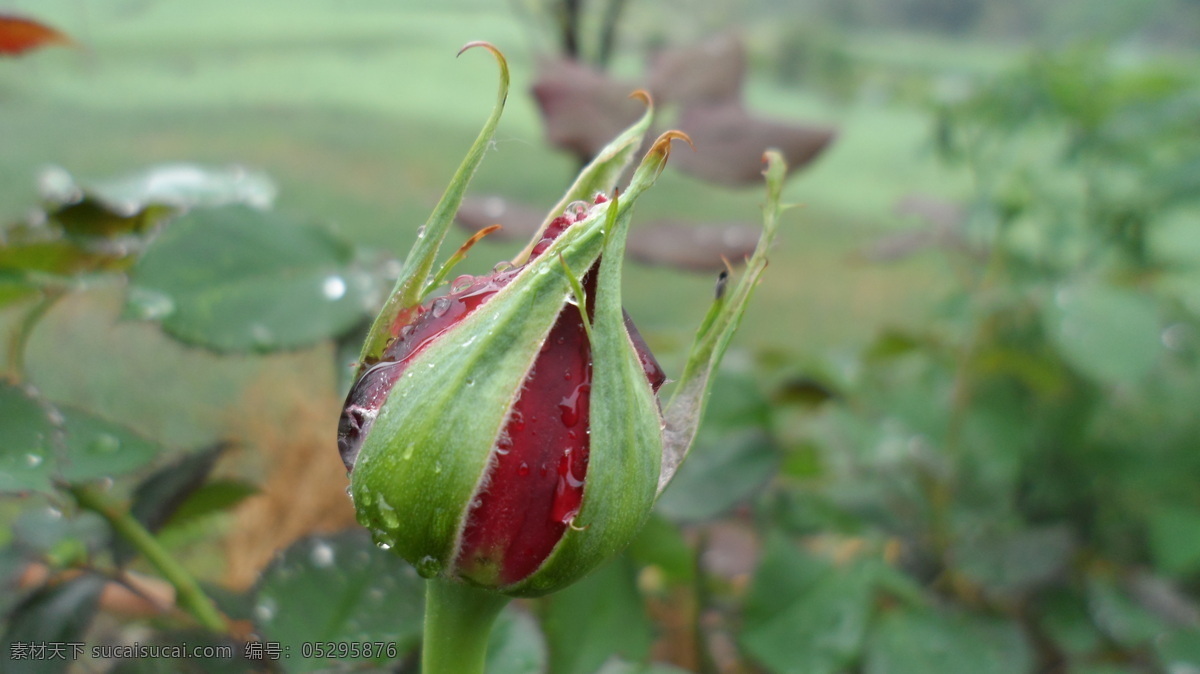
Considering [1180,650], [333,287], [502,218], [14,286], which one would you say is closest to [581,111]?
[502,218]

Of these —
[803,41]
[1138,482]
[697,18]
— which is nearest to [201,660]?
[1138,482]

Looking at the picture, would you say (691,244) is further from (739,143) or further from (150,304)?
(150,304)

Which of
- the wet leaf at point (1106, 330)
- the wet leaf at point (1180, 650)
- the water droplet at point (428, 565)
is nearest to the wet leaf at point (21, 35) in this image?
the water droplet at point (428, 565)

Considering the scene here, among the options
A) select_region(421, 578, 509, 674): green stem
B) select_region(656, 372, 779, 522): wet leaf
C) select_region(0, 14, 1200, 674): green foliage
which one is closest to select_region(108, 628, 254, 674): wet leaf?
select_region(0, 14, 1200, 674): green foliage

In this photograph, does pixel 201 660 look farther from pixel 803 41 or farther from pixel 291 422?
pixel 803 41

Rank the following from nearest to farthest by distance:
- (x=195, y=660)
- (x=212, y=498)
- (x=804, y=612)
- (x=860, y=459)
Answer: (x=195, y=660), (x=212, y=498), (x=804, y=612), (x=860, y=459)

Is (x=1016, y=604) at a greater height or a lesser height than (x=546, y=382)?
lesser
